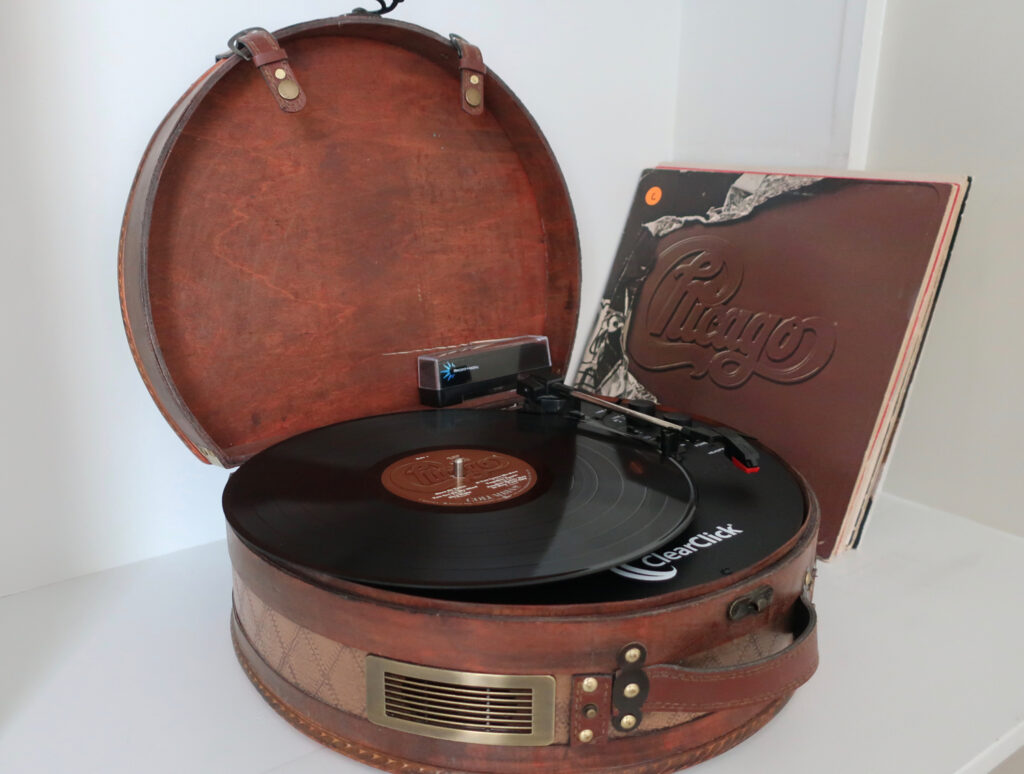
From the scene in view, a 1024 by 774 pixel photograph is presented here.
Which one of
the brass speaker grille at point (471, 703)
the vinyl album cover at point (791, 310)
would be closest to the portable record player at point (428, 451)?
the brass speaker grille at point (471, 703)

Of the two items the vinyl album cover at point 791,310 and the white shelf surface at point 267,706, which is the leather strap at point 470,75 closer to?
the vinyl album cover at point 791,310

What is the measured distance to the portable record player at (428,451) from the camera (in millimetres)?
740

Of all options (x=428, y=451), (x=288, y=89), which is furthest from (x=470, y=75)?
(x=428, y=451)

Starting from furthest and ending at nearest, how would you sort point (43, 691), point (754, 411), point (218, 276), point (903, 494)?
point (903, 494) < point (754, 411) < point (218, 276) < point (43, 691)

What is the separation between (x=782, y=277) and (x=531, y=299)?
0.38 meters

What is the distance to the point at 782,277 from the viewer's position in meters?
1.31

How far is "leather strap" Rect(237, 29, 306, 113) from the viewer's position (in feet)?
3.22

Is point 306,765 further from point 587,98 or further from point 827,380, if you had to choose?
point 587,98

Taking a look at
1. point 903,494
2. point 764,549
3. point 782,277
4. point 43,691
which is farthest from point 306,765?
point 903,494

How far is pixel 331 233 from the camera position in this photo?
1158mm

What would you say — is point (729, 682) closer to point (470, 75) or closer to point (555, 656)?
point (555, 656)

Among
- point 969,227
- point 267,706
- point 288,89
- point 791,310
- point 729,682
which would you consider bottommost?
point 267,706

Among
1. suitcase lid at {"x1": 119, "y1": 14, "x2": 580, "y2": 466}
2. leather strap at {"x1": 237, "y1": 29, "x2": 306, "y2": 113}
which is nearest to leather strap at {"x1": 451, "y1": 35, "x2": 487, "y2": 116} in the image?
suitcase lid at {"x1": 119, "y1": 14, "x2": 580, "y2": 466}

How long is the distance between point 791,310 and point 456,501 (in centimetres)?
65
